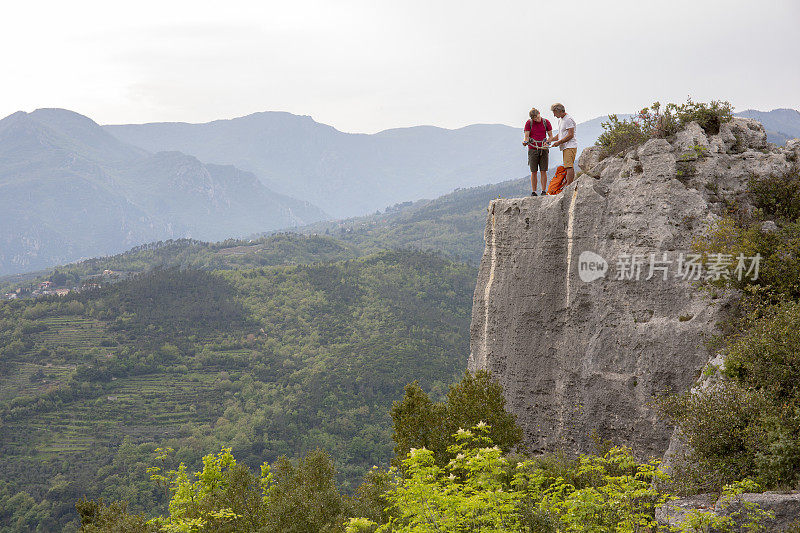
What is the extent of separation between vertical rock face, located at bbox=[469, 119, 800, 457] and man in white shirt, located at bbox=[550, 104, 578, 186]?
52 cm

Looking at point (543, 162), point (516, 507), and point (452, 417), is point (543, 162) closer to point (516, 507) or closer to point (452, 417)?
point (452, 417)

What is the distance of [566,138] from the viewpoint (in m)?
13.5

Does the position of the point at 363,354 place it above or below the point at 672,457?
below

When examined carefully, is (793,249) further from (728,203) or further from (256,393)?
(256,393)

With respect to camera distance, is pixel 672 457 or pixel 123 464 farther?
pixel 123 464

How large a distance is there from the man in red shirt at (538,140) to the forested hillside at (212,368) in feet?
192

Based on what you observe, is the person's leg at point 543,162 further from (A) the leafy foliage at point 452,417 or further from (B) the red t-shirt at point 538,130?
(A) the leafy foliage at point 452,417

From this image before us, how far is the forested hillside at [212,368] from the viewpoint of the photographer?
3103 inches

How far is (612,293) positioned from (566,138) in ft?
13.7

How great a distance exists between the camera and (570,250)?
41.9ft

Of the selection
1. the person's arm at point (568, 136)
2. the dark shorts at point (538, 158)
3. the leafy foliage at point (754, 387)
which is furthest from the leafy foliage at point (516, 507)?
the dark shorts at point (538, 158)

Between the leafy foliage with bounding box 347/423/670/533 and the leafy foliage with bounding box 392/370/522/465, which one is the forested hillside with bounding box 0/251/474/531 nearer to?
the leafy foliage with bounding box 392/370/522/465

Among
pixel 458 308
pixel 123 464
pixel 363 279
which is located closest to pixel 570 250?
pixel 123 464

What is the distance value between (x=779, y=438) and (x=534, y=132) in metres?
9.33
